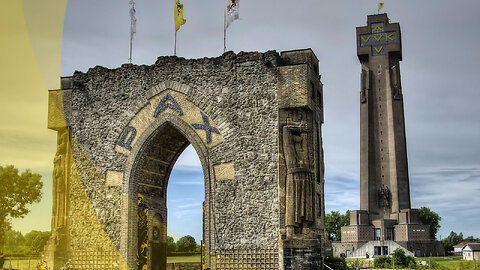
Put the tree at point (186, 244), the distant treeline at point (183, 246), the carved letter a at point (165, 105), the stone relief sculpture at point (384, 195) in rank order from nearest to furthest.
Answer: the carved letter a at point (165, 105) < the distant treeline at point (183, 246) < the tree at point (186, 244) < the stone relief sculpture at point (384, 195)

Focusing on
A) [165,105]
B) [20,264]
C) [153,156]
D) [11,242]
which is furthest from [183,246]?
[165,105]

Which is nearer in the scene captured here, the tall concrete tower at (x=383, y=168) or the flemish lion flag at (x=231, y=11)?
the flemish lion flag at (x=231, y=11)

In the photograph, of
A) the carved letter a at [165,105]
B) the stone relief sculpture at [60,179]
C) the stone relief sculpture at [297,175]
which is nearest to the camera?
the stone relief sculpture at [297,175]

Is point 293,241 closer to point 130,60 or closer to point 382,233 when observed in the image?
point 130,60

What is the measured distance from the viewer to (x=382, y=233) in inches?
2689

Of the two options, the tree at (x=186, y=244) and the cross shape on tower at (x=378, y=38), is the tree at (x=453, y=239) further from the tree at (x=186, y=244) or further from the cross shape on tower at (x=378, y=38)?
the tree at (x=186, y=244)

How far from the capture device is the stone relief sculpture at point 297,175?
16.7m

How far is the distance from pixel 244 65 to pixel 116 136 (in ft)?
→ 16.3

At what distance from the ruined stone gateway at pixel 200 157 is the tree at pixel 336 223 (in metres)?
75.6

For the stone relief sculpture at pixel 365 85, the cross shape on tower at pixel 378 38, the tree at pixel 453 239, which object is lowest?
the tree at pixel 453 239

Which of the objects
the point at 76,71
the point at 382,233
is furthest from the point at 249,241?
the point at 382,233

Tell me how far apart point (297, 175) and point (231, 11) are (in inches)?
252

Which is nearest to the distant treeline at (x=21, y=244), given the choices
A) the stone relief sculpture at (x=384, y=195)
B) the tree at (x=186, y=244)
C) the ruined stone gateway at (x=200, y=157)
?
the ruined stone gateway at (x=200, y=157)

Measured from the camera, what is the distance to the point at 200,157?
60.3ft
